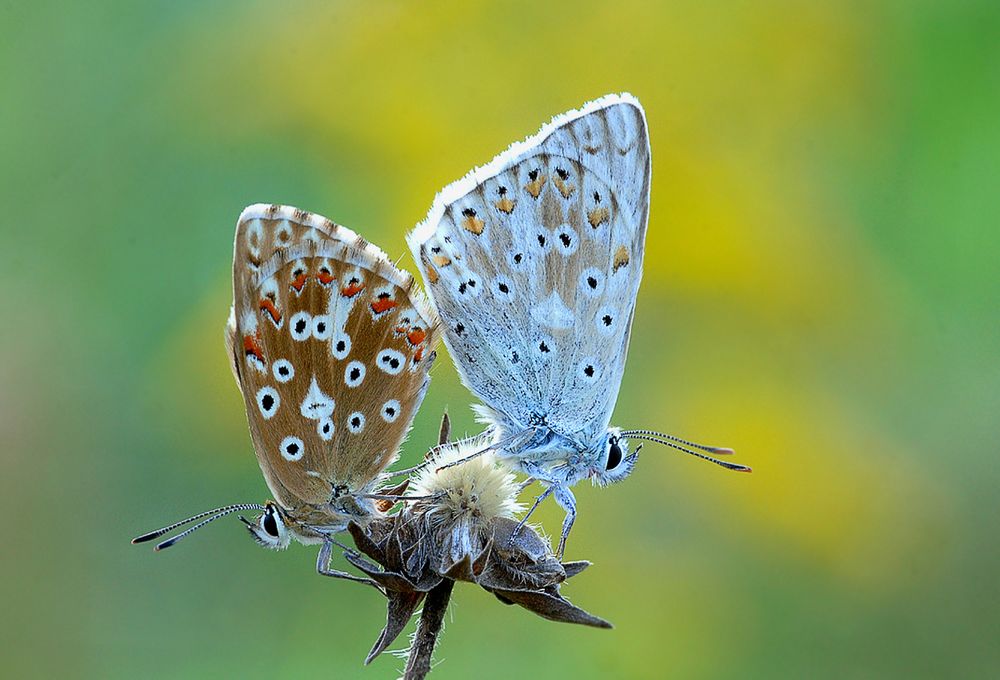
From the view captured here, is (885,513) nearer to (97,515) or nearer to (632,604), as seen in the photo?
(632,604)

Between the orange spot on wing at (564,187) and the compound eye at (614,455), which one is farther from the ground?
the orange spot on wing at (564,187)

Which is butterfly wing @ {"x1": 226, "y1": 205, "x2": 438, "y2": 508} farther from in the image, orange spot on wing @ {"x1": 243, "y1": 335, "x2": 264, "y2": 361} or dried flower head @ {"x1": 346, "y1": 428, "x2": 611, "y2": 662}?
dried flower head @ {"x1": 346, "y1": 428, "x2": 611, "y2": 662}

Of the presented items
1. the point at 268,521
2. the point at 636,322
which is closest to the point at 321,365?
the point at 268,521

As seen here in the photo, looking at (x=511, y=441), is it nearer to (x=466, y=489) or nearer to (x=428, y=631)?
(x=466, y=489)

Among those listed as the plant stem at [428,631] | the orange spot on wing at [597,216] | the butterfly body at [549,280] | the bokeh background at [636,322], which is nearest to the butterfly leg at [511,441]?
the butterfly body at [549,280]

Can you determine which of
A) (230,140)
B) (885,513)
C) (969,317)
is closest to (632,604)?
(885,513)

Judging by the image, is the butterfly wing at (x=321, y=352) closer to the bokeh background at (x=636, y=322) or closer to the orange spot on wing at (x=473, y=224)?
the orange spot on wing at (x=473, y=224)
